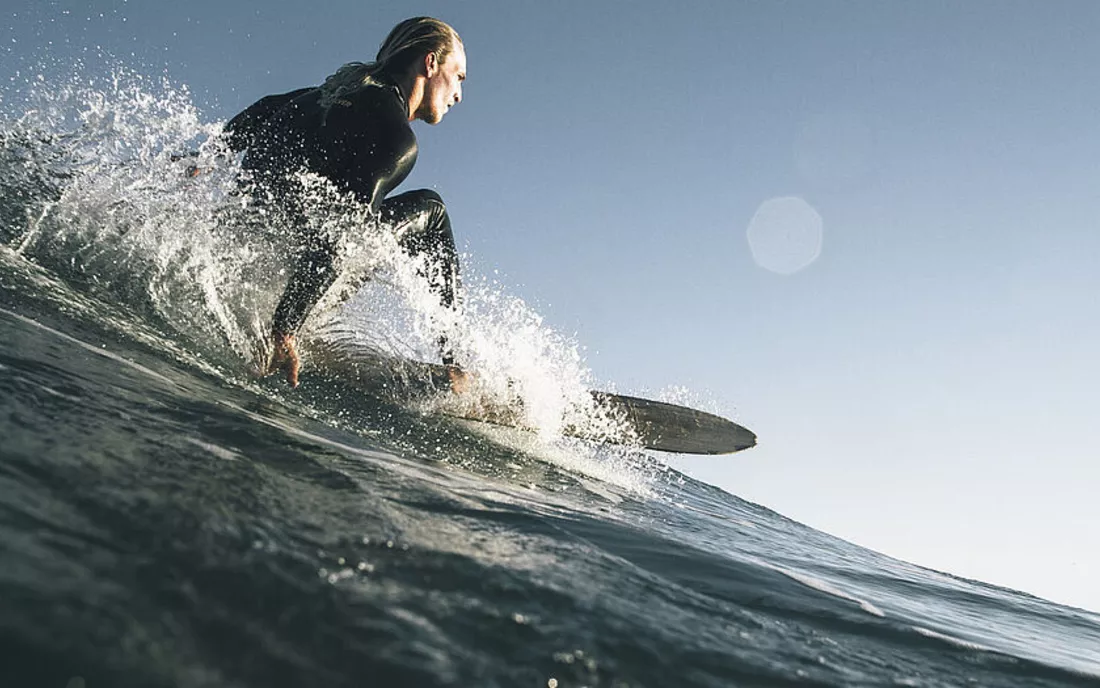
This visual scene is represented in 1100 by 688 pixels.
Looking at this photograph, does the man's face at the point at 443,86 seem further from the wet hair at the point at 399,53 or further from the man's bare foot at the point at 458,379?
the man's bare foot at the point at 458,379

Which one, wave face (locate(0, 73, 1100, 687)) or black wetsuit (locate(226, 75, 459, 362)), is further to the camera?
black wetsuit (locate(226, 75, 459, 362))

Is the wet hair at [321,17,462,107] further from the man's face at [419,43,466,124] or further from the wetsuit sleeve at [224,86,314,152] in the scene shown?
the wetsuit sleeve at [224,86,314,152]

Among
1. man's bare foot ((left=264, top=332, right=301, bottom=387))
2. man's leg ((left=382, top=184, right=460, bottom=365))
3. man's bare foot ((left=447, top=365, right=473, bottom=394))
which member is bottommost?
man's bare foot ((left=264, top=332, right=301, bottom=387))

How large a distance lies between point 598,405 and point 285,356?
2671mm

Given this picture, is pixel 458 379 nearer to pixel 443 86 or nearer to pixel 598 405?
pixel 598 405

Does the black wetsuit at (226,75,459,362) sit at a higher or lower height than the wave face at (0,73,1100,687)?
higher

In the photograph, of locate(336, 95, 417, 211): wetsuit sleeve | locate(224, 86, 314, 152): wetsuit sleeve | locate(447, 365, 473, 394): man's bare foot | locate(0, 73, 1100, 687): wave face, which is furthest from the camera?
locate(447, 365, 473, 394): man's bare foot

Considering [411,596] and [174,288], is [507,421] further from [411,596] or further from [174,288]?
[411,596]

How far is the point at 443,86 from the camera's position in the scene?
415 centimetres

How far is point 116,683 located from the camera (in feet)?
2.34

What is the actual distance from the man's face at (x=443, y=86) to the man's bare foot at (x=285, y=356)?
5.51 ft

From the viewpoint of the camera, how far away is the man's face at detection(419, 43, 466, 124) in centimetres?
405

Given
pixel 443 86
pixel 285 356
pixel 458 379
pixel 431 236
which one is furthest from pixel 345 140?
pixel 458 379

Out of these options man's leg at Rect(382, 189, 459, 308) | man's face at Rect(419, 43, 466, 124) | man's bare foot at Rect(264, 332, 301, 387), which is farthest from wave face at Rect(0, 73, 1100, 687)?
man's face at Rect(419, 43, 466, 124)
